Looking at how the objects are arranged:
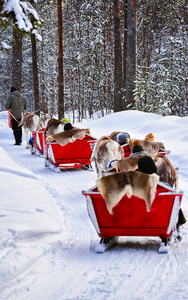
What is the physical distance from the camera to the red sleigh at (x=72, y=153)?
1002cm

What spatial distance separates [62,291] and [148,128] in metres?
12.6

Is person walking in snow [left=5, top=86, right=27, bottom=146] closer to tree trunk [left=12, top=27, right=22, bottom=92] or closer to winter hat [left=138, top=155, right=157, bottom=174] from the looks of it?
tree trunk [left=12, top=27, right=22, bottom=92]

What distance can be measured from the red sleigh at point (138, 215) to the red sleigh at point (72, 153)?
18.1 feet

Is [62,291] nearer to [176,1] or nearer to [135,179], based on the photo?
[135,179]

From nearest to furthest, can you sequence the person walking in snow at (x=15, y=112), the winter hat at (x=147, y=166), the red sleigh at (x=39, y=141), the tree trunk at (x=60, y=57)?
the winter hat at (x=147, y=166)
the red sleigh at (x=39, y=141)
the person walking in snow at (x=15, y=112)
the tree trunk at (x=60, y=57)

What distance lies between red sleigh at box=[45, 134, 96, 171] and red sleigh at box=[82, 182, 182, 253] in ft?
18.1

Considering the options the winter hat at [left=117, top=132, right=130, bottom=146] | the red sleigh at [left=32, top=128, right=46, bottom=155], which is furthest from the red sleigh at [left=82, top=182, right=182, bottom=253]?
the red sleigh at [left=32, top=128, right=46, bottom=155]

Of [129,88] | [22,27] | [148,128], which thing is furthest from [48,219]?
[129,88]

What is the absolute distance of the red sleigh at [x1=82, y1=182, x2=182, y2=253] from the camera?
14.4ft

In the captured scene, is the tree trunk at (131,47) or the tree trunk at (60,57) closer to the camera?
the tree trunk at (131,47)

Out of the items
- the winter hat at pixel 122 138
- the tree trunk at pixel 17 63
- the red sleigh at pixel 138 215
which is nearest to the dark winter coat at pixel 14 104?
the tree trunk at pixel 17 63

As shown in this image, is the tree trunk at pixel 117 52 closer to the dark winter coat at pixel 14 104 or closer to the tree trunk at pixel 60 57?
the tree trunk at pixel 60 57

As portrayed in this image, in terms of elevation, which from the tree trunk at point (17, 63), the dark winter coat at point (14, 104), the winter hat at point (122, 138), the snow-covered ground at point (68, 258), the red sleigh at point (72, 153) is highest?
the tree trunk at point (17, 63)

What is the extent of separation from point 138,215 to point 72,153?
228 inches
